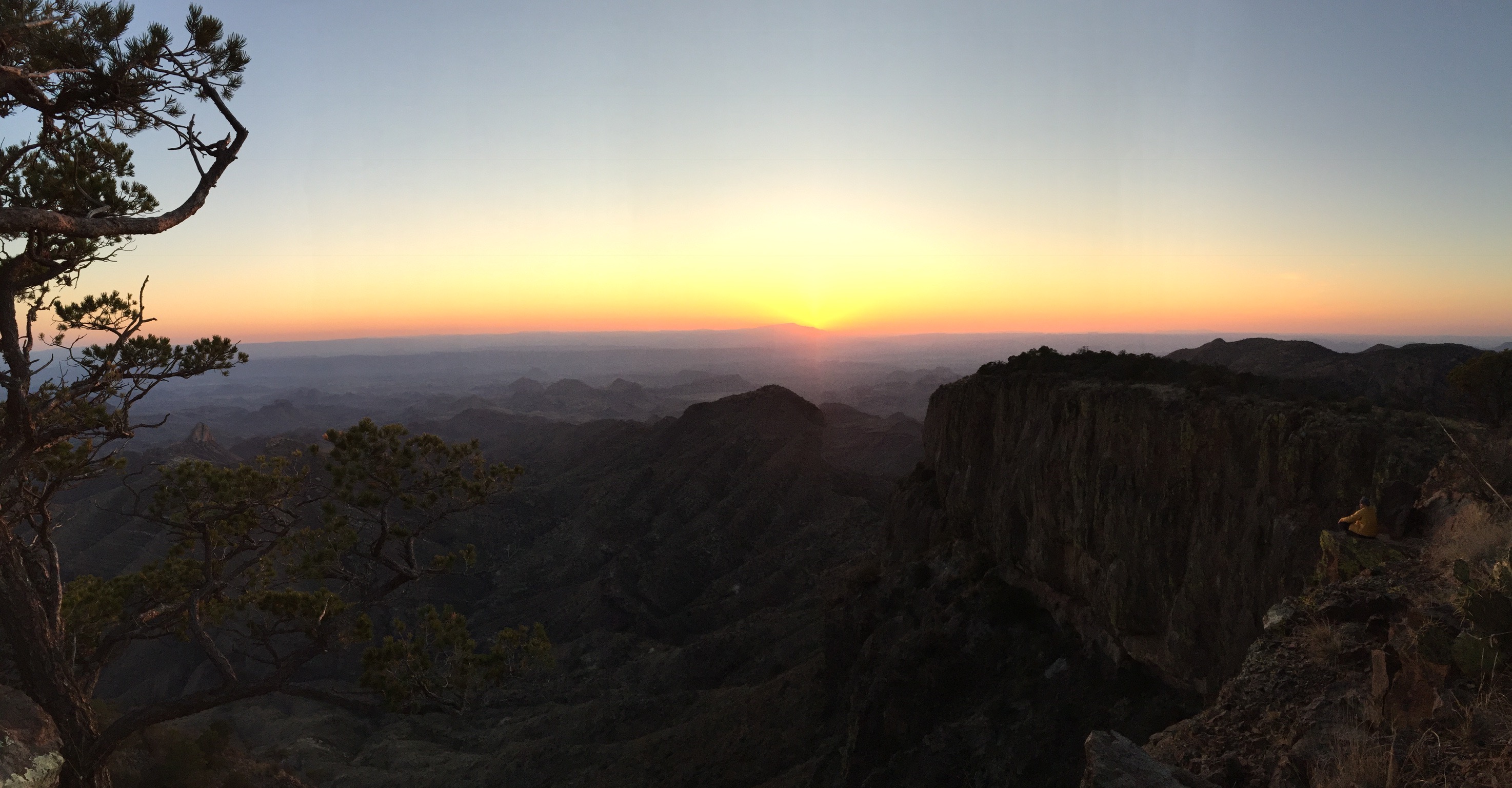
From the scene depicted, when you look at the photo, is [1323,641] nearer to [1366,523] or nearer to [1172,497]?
[1366,523]

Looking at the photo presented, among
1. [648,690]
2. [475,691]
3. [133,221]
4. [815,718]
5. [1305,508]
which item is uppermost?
[133,221]

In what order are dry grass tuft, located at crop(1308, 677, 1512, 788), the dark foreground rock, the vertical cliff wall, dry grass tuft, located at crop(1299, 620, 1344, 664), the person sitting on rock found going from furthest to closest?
the vertical cliff wall
the person sitting on rock
dry grass tuft, located at crop(1299, 620, 1344, 664)
the dark foreground rock
dry grass tuft, located at crop(1308, 677, 1512, 788)

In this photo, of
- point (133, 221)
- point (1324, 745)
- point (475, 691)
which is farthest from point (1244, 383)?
point (133, 221)

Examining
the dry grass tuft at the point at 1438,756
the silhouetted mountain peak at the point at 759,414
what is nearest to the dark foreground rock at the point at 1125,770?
the dry grass tuft at the point at 1438,756

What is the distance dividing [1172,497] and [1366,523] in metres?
11.2

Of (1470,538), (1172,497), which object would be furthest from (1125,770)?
(1172,497)

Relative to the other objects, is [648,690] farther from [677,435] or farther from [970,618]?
[677,435]

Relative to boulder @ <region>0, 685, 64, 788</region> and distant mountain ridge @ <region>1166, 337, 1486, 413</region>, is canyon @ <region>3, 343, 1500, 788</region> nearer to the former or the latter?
boulder @ <region>0, 685, 64, 788</region>

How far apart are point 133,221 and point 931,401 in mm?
35464

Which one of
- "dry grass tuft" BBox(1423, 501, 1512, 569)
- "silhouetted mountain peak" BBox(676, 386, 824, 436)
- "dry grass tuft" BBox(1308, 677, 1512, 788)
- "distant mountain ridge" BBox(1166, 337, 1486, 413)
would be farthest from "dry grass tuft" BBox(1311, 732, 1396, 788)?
"silhouetted mountain peak" BBox(676, 386, 824, 436)

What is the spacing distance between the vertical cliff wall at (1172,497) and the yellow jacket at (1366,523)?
0.34 metres

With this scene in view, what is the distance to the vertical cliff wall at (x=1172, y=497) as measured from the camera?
16.2 m

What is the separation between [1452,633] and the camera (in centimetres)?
691

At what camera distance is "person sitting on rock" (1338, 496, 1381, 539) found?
1013 cm
